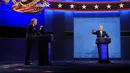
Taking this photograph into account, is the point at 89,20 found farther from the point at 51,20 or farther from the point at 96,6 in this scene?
the point at 51,20

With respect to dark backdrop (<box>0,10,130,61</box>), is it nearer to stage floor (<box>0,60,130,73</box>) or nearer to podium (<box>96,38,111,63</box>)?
podium (<box>96,38,111,63</box>)

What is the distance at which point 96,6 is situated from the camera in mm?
12547

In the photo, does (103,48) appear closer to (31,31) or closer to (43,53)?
(43,53)

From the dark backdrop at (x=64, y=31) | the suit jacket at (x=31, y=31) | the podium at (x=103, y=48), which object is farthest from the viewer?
the dark backdrop at (x=64, y=31)

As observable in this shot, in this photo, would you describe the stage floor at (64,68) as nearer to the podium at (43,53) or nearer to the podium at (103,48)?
the podium at (43,53)

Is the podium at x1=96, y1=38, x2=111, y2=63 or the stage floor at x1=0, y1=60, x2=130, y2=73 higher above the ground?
the podium at x1=96, y1=38, x2=111, y2=63

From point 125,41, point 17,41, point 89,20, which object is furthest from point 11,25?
point 125,41

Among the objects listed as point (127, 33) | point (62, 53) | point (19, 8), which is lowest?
point (62, 53)

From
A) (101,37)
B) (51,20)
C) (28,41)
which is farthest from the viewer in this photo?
(51,20)

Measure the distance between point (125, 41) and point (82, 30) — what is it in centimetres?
196

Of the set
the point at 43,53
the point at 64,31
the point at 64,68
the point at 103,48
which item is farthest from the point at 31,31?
the point at 64,31

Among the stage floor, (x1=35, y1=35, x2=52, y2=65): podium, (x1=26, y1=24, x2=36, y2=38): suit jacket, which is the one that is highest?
(x1=26, y1=24, x2=36, y2=38): suit jacket

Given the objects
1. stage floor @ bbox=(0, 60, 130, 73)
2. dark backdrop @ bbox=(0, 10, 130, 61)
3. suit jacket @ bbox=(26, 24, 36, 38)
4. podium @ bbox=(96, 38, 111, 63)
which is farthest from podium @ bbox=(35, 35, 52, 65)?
dark backdrop @ bbox=(0, 10, 130, 61)

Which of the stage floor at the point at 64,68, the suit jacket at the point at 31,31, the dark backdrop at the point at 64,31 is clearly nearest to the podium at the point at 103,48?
the stage floor at the point at 64,68
